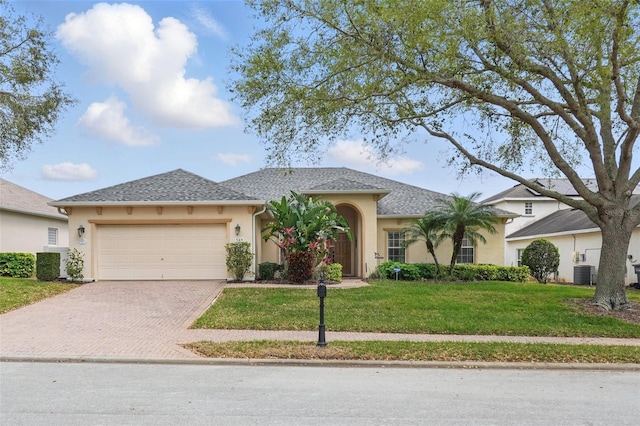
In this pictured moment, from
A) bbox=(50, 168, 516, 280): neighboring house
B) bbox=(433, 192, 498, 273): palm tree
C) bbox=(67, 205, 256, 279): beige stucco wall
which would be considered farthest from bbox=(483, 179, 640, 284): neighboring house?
bbox=(50, 168, 516, 280): neighboring house

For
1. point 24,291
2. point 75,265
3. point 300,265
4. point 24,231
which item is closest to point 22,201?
point 24,231

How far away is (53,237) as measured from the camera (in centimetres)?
2589

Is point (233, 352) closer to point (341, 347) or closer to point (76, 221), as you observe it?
point (341, 347)

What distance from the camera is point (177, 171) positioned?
21359 millimetres

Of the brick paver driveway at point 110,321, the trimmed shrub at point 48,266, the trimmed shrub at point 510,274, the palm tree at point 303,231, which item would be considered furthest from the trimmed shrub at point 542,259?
the trimmed shrub at point 48,266

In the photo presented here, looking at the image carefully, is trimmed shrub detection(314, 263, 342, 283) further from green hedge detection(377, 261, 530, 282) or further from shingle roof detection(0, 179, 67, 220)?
shingle roof detection(0, 179, 67, 220)

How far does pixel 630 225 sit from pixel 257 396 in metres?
11.4

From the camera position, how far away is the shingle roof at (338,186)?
21.4 meters

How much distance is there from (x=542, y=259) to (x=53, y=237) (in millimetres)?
24484

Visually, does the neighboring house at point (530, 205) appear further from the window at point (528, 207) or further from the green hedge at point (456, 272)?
the green hedge at point (456, 272)

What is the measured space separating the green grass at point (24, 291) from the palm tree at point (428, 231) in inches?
503

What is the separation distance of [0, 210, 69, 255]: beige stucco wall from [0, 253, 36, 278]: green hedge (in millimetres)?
915

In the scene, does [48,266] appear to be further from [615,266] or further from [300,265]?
[615,266]

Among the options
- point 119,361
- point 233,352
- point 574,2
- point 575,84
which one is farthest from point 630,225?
point 119,361
